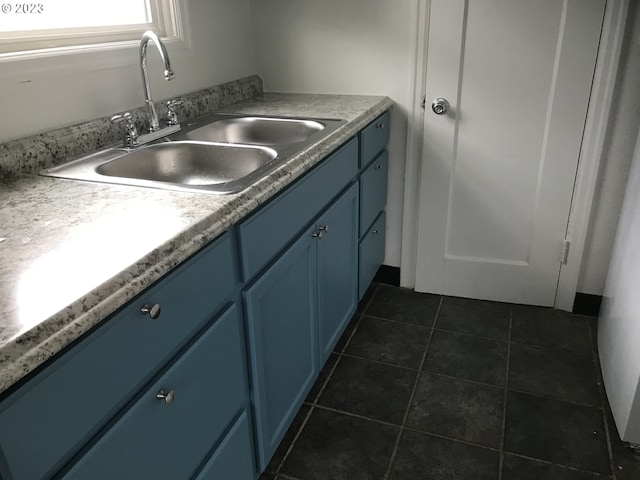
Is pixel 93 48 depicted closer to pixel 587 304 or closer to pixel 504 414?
pixel 504 414

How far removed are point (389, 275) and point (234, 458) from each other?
1578 mm

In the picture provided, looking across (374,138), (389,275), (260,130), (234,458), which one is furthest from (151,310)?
(389,275)

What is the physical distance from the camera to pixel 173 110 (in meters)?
1.91

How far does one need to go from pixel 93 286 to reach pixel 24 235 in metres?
0.30

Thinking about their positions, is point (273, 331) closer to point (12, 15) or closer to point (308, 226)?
point (308, 226)

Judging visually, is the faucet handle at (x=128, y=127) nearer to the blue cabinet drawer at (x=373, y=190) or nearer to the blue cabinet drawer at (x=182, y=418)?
the blue cabinet drawer at (x=182, y=418)

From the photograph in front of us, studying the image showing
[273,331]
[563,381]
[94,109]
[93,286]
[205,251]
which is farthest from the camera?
[563,381]

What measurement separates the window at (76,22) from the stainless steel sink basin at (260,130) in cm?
38

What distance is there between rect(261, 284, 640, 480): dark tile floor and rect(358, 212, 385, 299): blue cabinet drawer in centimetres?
18

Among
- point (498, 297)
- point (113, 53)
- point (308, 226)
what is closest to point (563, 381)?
point (498, 297)

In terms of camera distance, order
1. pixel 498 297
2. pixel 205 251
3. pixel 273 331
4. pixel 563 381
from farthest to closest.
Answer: pixel 498 297 < pixel 563 381 < pixel 273 331 < pixel 205 251

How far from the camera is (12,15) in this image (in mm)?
1493

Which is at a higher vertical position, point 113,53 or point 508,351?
point 113,53

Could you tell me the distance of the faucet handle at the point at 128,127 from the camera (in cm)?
165
